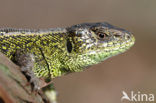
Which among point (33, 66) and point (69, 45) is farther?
point (69, 45)

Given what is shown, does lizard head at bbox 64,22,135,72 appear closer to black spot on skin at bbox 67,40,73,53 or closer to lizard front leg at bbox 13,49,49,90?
black spot on skin at bbox 67,40,73,53

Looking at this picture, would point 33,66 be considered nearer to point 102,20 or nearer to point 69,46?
point 69,46

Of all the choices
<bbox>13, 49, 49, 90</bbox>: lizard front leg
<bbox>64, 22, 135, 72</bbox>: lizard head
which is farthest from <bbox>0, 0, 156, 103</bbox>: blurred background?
<bbox>13, 49, 49, 90</bbox>: lizard front leg

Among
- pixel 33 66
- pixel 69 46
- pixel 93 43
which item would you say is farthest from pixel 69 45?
pixel 33 66

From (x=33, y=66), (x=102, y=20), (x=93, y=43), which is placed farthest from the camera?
(x=102, y=20)

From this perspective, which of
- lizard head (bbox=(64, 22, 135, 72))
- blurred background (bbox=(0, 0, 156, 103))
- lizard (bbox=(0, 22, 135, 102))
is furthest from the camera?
blurred background (bbox=(0, 0, 156, 103))

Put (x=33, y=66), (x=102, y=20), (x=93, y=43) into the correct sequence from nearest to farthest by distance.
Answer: (x=33, y=66) < (x=93, y=43) < (x=102, y=20)

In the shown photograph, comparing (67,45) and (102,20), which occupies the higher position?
(67,45)
